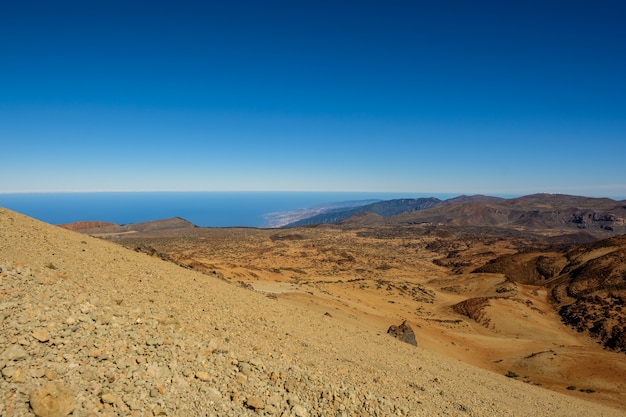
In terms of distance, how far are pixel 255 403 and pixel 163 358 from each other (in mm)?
2154

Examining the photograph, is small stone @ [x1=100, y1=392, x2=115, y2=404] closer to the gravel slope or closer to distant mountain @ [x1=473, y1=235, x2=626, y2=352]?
the gravel slope

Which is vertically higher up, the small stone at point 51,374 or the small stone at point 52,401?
the small stone at point 51,374

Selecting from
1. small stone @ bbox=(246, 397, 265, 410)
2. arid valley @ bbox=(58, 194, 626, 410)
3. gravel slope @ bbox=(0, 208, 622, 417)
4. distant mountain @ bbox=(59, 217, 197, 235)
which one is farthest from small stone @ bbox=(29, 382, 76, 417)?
distant mountain @ bbox=(59, 217, 197, 235)

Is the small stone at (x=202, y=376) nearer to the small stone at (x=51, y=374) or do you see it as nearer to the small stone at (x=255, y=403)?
the small stone at (x=255, y=403)

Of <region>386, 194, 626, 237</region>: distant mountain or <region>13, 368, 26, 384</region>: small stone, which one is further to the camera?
<region>386, 194, 626, 237</region>: distant mountain

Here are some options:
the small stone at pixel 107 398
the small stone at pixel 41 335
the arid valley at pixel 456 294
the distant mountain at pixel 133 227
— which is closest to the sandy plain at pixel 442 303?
the arid valley at pixel 456 294

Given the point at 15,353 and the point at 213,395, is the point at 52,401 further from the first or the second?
the point at 213,395

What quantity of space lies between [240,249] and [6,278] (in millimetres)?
69426

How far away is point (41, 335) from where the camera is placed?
6.16m

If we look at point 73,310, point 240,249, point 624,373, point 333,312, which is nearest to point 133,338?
point 73,310

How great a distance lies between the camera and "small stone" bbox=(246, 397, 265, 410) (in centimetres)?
646

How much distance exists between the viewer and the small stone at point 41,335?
6094mm

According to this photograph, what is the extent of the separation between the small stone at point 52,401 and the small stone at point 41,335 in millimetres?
1118

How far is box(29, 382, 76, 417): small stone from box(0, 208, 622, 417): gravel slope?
2 centimetres
